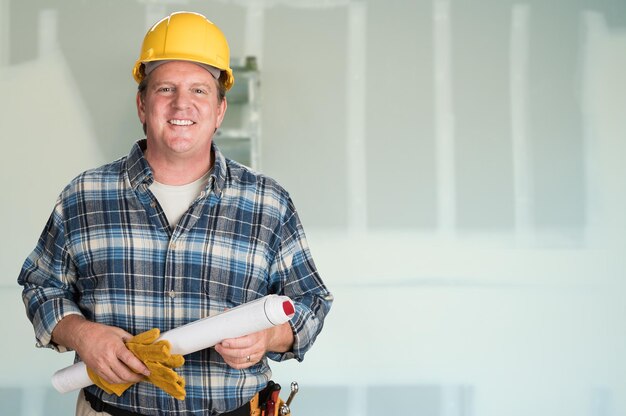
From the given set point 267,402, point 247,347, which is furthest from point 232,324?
point 267,402

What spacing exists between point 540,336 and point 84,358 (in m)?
2.84

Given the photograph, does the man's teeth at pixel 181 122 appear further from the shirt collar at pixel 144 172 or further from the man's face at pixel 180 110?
the shirt collar at pixel 144 172

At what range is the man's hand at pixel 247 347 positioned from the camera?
1.47 metres

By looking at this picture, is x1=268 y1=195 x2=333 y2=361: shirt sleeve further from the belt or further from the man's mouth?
the man's mouth

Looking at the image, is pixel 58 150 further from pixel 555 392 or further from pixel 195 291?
pixel 555 392

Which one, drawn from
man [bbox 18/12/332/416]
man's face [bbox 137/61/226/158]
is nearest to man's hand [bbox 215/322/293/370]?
man [bbox 18/12/332/416]

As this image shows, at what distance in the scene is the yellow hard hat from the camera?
1726mm

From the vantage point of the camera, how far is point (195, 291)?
1647 millimetres

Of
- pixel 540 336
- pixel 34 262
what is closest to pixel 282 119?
pixel 540 336

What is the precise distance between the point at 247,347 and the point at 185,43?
0.71 meters

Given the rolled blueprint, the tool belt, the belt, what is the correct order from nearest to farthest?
1. the rolled blueprint
2. the belt
3. the tool belt

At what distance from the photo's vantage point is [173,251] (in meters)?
1.64

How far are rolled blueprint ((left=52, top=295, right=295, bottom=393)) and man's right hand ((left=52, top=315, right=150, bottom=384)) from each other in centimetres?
8

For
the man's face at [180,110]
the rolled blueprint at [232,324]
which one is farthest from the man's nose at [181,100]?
the rolled blueprint at [232,324]
